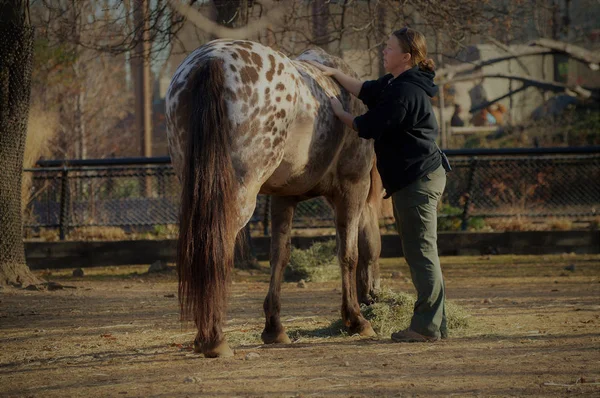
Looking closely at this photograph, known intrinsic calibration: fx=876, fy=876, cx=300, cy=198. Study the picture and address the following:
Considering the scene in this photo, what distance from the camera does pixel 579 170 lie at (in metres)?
14.5

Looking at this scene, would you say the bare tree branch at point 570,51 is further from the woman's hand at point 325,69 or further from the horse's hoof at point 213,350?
the horse's hoof at point 213,350

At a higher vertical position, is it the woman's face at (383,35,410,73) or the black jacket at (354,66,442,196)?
the woman's face at (383,35,410,73)

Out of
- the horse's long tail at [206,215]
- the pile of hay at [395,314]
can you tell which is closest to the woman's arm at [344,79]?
the horse's long tail at [206,215]

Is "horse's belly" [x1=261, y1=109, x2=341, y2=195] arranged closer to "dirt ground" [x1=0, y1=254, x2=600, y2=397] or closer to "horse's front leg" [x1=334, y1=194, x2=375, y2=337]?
"horse's front leg" [x1=334, y1=194, x2=375, y2=337]

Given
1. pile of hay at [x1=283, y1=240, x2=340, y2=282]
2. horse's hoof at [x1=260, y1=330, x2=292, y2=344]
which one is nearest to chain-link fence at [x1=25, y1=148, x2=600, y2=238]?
pile of hay at [x1=283, y1=240, x2=340, y2=282]

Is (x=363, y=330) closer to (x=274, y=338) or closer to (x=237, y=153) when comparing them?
(x=274, y=338)

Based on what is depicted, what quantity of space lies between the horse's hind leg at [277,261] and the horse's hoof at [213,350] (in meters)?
0.81

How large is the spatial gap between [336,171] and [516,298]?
3.15m

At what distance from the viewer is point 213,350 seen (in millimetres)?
5480

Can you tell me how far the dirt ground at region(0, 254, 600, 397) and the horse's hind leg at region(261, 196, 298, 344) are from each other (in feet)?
0.75

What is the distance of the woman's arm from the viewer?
21.7 feet

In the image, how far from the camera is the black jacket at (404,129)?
6000 millimetres

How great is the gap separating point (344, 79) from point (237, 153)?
59.8 inches

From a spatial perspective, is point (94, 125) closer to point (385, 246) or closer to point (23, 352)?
point (385, 246)
